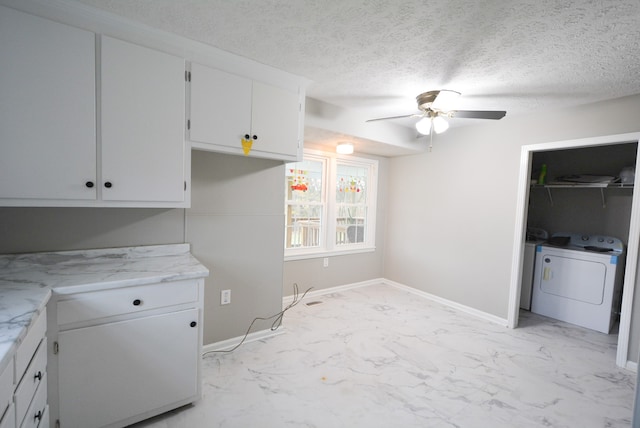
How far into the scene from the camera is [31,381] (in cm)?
113

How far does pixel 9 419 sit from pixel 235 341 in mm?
1684

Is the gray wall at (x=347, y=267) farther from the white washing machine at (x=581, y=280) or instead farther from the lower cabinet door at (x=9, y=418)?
the lower cabinet door at (x=9, y=418)

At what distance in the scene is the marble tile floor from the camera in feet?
5.85

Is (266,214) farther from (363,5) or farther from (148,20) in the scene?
(363,5)

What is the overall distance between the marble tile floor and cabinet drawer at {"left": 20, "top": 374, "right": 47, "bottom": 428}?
0.58 metres

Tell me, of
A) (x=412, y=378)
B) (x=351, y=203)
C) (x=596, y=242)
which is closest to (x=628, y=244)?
(x=596, y=242)

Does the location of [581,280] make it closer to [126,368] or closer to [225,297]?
[225,297]

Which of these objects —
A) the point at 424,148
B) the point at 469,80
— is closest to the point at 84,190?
the point at 469,80

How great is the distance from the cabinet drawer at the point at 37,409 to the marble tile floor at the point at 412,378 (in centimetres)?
A: 58

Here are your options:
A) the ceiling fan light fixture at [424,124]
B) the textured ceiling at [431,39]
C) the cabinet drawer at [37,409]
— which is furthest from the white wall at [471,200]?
the cabinet drawer at [37,409]

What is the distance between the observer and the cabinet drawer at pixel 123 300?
137 centimetres

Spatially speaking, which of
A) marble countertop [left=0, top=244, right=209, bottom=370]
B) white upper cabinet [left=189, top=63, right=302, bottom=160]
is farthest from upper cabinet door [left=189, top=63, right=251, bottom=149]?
marble countertop [left=0, top=244, right=209, bottom=370]

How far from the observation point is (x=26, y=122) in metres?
1.44

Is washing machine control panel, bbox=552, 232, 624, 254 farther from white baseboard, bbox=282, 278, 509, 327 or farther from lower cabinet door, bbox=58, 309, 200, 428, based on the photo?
lower cabinet door, bbox=58, 309, 200, 428
